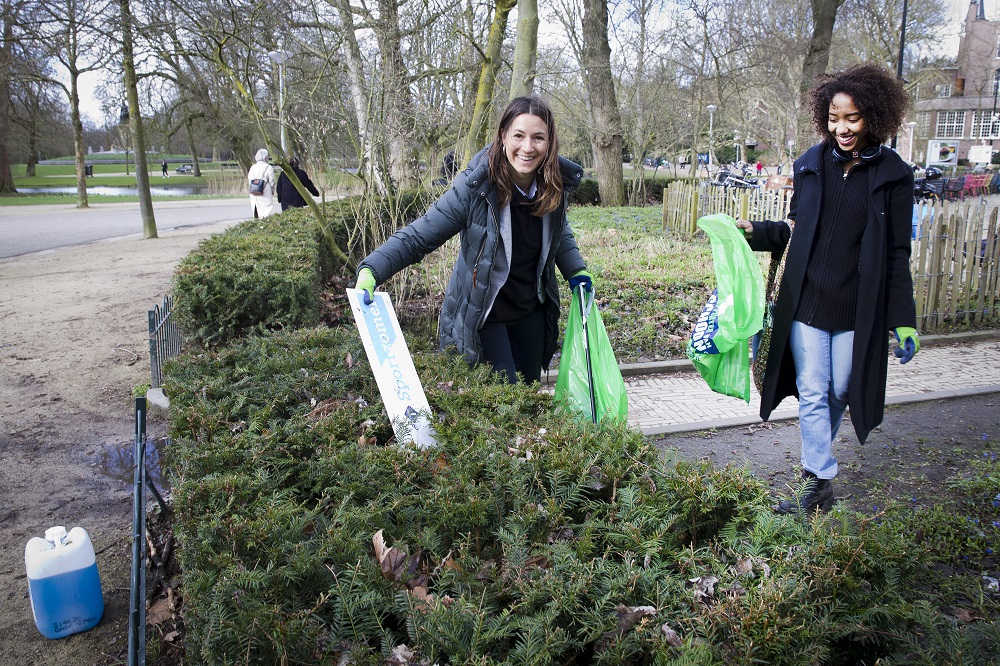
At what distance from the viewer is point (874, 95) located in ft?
11.3

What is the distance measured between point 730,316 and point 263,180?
1041 cm

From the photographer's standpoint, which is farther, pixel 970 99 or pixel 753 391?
pixel 970 99

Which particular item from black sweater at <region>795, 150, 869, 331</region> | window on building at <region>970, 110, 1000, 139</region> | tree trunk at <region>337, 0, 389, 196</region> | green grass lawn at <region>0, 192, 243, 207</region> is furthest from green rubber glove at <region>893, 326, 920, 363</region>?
window on building at <region>970, 110, 1000, 139</region>

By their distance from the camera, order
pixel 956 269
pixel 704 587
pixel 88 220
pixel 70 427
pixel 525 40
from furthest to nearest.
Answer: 1. pixel 88 220
2. pixel 525 40
3. pixel 956 269
4. pixel 70 427
5. pixel 704 587

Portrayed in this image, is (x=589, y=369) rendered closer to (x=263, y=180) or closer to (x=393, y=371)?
(x=393, y=371)

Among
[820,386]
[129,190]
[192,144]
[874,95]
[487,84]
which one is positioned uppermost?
[192,144]

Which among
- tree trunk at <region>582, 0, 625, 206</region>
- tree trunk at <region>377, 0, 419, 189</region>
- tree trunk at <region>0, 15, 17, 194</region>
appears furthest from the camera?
tree trunk at <region>582, 0, 625, 206</region>

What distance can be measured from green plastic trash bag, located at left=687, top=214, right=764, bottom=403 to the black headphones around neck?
0.59m

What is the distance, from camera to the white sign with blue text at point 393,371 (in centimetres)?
285

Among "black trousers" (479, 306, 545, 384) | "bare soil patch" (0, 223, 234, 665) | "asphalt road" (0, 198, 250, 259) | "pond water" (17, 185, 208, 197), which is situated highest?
"pond water" (17, 185, 208, 197)

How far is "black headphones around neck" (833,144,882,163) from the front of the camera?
3.52 m

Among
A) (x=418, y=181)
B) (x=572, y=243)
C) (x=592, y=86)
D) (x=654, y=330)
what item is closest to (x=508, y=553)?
(x=572, y=243)

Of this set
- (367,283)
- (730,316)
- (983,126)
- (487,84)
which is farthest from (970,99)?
(367,283)

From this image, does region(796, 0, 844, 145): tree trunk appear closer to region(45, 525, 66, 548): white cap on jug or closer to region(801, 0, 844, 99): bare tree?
region(801, 0, 844, 99): bare tree
